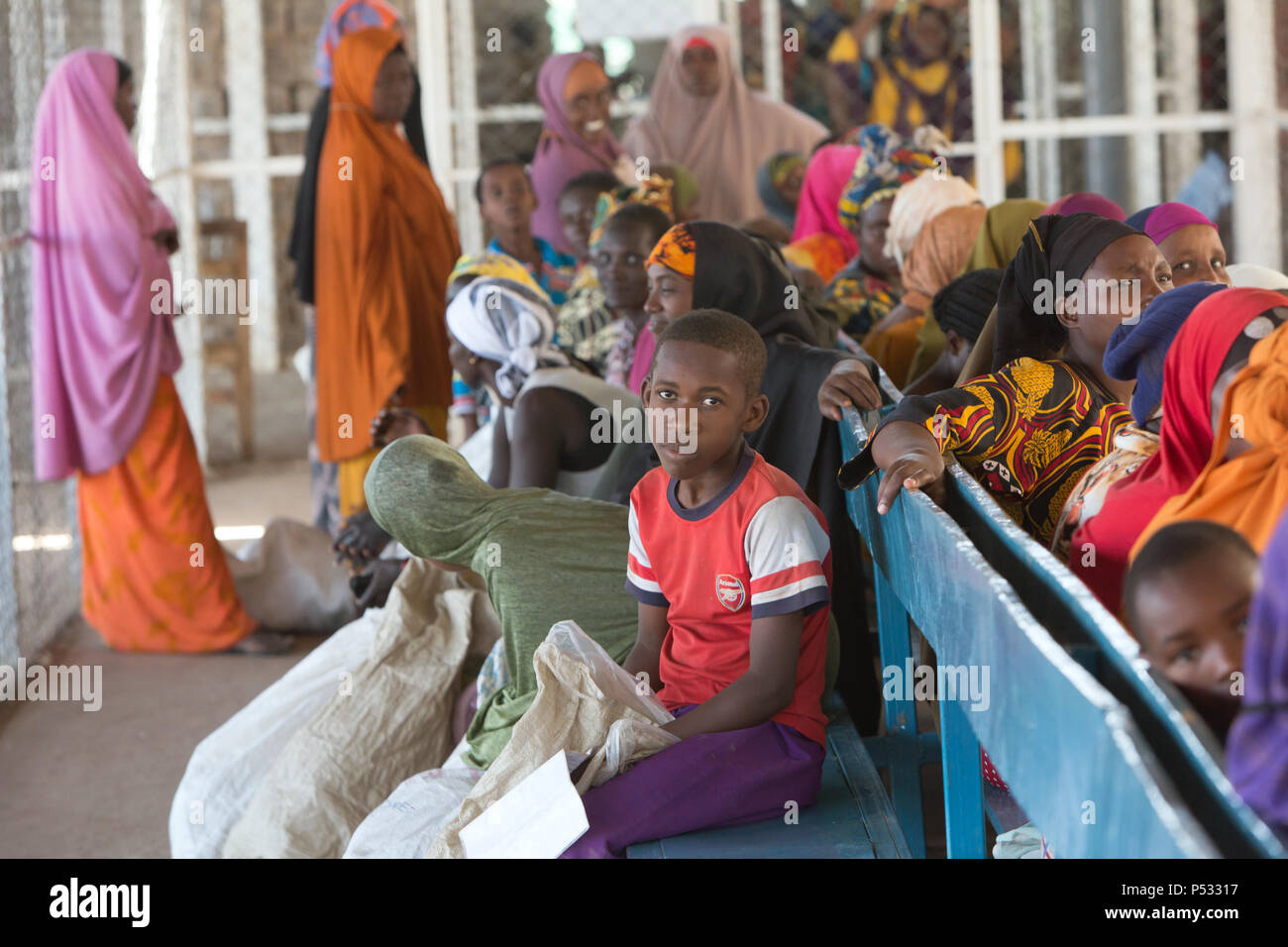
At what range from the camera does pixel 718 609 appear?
7.63ft

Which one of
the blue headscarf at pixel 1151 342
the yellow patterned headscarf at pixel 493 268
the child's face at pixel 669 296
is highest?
the yellow patterned headscarf at pixel 493 268

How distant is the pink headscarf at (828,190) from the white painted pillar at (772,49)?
2.96m

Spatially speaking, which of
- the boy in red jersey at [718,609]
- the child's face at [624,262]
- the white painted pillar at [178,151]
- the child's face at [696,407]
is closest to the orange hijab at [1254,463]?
the boy in red jersey at [718,609]

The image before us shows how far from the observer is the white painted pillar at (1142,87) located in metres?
9.17

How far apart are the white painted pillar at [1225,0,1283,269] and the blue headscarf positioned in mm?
6436

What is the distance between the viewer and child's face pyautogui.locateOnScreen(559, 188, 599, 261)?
215 inches

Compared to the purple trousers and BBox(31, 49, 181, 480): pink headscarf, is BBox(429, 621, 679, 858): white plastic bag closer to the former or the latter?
the purple trousers

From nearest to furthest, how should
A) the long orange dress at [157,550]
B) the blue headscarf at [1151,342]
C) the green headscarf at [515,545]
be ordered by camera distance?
the blue headscarf at [1151,342] < the green headscarf at [515,545] < the long orange dress at [157,550]

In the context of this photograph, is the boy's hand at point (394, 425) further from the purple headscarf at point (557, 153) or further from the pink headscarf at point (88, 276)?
the purple headscarf at point (557, 153)

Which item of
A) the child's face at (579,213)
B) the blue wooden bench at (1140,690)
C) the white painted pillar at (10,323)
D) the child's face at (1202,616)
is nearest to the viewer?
the blue wooden bench at (1140,690)

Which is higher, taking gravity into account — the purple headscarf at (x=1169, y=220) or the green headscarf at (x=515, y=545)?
the purple headscarf at (x=1169, y=220)

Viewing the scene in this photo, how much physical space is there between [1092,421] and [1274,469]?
898 millimetres

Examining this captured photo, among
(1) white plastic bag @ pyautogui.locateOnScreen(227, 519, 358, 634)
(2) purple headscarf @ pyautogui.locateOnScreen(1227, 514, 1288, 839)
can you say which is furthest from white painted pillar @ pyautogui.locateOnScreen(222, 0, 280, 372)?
(2) purple headscarf @ pyautogui.locateOnScreen(1227, 514, 1288, 839)
